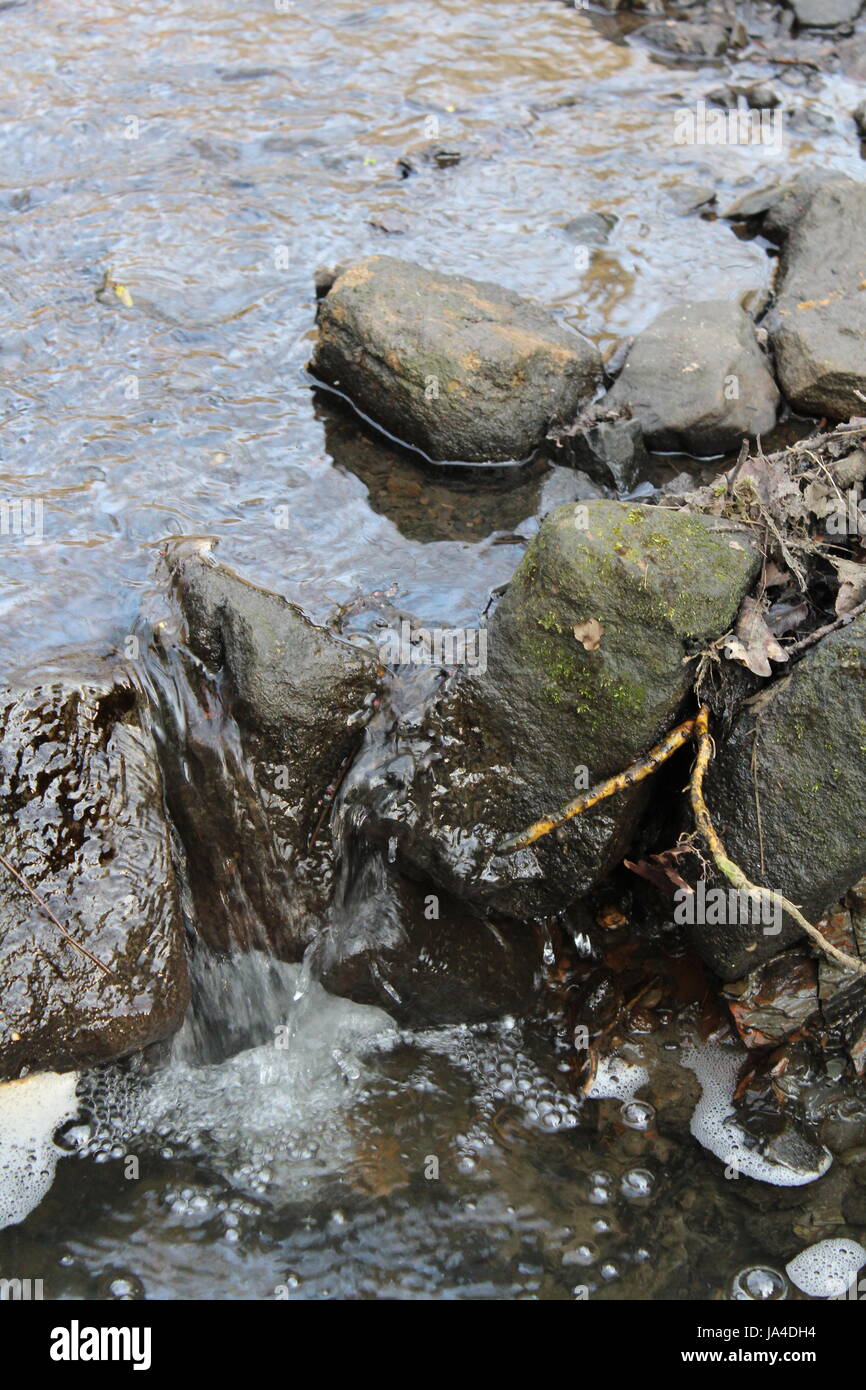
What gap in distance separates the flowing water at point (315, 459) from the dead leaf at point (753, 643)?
53.1 inches

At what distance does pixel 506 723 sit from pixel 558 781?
0.95 feet

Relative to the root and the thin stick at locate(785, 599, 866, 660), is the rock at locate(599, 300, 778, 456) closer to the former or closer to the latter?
the thin stick at locate(785, 599, 866, 660)

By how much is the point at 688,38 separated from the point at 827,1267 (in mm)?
8941

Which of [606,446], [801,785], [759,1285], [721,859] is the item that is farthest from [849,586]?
[759,1285]

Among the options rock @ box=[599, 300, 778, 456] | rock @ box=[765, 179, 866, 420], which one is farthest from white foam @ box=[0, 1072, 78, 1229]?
rock @ box=[765, 179, 866, 420]

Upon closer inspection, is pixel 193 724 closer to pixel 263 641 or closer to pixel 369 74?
pixel 263 641

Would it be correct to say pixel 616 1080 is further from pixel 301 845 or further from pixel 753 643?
pixel 753 643

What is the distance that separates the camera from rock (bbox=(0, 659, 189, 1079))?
158 inches

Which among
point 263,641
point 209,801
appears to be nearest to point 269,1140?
point 209,801

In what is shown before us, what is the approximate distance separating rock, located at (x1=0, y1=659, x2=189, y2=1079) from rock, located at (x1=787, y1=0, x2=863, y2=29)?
8465 millimetres

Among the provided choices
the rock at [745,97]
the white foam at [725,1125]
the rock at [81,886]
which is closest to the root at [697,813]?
the white foam at [725,1125]

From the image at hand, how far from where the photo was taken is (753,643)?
159 inches

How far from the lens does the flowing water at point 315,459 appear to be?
3975mm

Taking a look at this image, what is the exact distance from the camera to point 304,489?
555 cm
